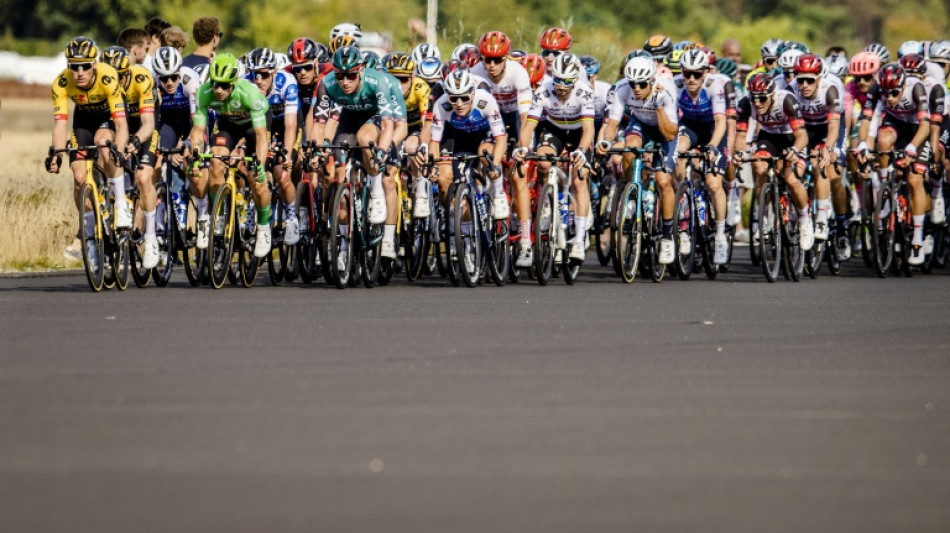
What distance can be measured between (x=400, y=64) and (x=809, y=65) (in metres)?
3.71

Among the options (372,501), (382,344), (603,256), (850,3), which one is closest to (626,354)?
(382,344)

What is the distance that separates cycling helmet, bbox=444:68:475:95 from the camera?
59.2 feet

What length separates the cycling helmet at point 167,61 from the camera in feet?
59.6

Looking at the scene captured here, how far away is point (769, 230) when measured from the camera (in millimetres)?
Answer: 19469

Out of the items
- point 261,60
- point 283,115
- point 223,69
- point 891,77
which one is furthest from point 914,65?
point 223,69

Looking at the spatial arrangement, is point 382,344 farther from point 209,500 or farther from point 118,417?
point 209,500

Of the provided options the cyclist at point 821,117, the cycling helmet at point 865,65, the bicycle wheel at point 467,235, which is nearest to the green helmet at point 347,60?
the bicycle wheel at point 467,235

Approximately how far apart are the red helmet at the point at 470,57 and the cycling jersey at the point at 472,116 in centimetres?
241

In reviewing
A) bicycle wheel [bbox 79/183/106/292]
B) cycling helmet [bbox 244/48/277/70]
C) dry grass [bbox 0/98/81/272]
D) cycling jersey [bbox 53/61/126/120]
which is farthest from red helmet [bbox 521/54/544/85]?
bicycle wheel [bbox 79/183/106/292]

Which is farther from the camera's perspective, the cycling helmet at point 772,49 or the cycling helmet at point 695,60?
the cycling helmet at point 772,49

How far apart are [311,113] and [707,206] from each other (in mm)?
3726

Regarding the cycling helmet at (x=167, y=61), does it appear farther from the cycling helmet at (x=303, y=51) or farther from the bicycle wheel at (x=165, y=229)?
the cycling helmet at (x=303, y=51)

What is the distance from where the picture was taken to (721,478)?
321 inches

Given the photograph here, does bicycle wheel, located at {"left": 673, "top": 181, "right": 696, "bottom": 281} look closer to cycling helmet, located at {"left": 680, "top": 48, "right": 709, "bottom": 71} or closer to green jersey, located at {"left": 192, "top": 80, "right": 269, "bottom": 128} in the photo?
cycling helmet, located at {"left": 680, "top": 48, "right": 709, "bottom": 71}
